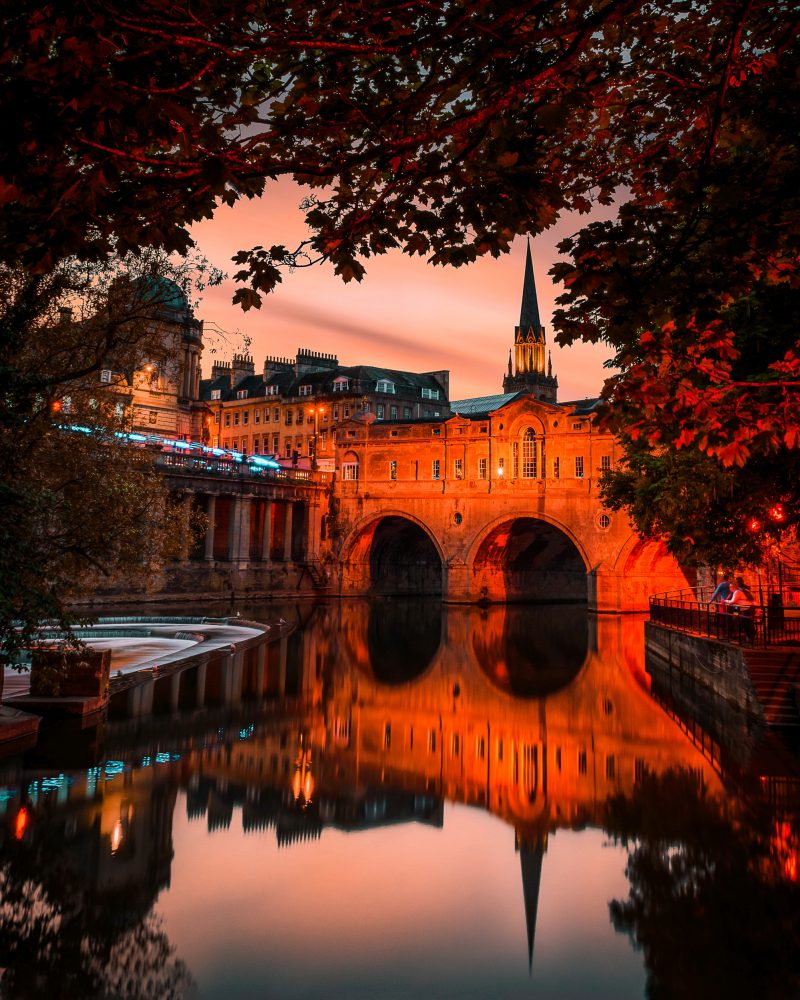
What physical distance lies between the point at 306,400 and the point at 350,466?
2094cm

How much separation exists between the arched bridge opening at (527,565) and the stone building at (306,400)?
21.3 metres

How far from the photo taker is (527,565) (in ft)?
196

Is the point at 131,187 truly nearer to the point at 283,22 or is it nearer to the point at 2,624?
the point at 283,22

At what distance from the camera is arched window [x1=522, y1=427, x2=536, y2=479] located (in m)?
52.6

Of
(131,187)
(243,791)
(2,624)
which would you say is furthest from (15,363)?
(131,187)

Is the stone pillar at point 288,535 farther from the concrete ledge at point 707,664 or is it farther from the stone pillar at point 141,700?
the stone pillar at point 141,700

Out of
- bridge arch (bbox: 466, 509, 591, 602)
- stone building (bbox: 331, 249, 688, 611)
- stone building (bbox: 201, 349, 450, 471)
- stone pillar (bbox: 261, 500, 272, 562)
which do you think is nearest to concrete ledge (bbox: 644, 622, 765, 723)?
stone building (bbox: 331, 249, 688, 611)

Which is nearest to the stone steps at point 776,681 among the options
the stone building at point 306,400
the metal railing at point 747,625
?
the metal railing at point 747,625

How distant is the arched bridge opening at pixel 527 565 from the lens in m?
55.2

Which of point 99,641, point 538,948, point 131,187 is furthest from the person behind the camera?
point 99,641

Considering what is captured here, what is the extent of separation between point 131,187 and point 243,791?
8.78m

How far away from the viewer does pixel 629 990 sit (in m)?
6.65

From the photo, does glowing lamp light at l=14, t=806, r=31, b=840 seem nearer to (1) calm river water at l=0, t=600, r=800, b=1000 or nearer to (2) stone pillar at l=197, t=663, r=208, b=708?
(1) calm river water at l=0, t=600, r=800, b=1000

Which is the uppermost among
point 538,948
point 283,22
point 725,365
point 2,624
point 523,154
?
point 283,22
